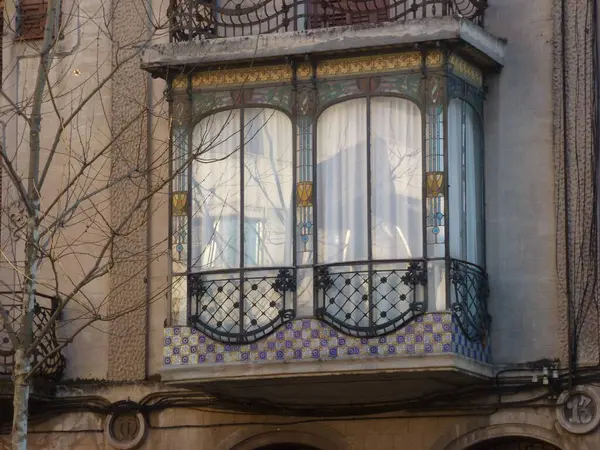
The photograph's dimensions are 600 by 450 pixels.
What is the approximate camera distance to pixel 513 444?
17.6m

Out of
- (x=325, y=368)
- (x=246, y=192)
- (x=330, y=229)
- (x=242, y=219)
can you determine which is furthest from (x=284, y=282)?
(x=246, y=192)

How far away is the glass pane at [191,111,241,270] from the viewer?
17.5 meters

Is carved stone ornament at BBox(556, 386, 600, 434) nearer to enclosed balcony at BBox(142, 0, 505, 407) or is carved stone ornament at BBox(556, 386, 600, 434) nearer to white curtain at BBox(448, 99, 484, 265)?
enclosed balcony at BBox(142, 0, 505, 407)

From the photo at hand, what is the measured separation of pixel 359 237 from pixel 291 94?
174cm

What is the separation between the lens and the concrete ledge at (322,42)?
16953 mm

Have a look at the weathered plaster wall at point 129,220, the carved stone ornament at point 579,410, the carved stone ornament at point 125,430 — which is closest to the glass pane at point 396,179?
the carved stone ornament at point 579,410

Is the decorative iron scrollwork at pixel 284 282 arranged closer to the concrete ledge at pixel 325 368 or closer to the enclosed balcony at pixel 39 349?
the concrete ledge at pixel 325 368

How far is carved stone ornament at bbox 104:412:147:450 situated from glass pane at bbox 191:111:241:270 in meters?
2.07

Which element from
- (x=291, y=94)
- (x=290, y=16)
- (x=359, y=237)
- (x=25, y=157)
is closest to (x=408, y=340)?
(x=359, y=237)

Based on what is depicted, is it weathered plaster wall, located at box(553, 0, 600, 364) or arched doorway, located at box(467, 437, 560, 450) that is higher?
weathered plaster wall, located at box(553, 0, 600, 364)

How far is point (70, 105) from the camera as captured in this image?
63.6 ft

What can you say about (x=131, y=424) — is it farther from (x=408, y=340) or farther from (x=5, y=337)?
(x=408, y=340)

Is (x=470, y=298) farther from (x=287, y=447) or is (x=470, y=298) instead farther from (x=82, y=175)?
(x=82, y=175)

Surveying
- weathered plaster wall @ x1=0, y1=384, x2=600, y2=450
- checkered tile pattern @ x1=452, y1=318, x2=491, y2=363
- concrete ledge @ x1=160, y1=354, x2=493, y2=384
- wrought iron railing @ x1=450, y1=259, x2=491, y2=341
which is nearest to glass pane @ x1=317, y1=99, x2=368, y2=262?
wrought iron railing @ x1=450, y1=259, x2=491, y2=341
